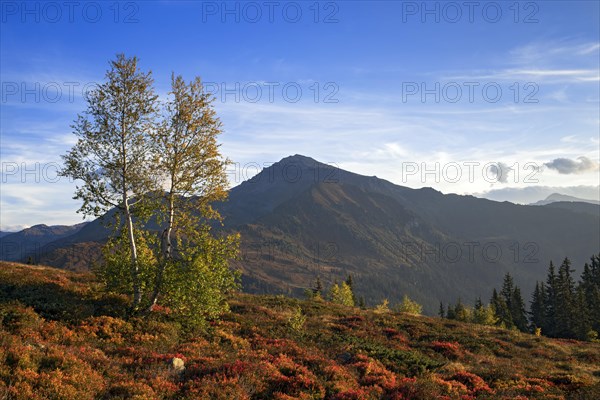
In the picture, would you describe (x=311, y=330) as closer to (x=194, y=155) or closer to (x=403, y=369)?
(x=403, y=369)

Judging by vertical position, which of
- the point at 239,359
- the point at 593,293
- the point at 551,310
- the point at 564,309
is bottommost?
the point at 551,310

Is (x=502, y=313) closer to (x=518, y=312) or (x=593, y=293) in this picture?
(x=518, y=312)

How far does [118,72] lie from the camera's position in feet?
66.3

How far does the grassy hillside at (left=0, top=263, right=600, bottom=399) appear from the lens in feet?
39.2

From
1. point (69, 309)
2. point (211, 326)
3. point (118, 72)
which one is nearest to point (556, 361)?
point (211, 326)

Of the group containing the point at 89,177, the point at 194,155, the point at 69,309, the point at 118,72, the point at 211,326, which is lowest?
the point at 211,326

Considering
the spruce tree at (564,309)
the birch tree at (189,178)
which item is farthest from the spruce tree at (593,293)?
the birch tree at (189,178)

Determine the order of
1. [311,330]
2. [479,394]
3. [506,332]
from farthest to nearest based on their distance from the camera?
[506,332] → [311,330] → [479,394]

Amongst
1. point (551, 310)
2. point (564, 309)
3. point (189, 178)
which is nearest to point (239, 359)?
point (189, 178)

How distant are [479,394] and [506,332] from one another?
26766 millimetres

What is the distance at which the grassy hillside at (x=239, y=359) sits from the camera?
12.0m

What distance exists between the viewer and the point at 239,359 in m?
16.2

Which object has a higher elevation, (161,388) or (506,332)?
(161,388)

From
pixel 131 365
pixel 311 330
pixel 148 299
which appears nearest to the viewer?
pixel 131 365
